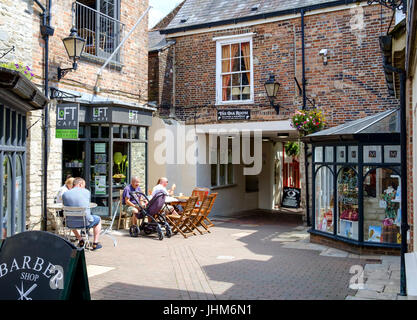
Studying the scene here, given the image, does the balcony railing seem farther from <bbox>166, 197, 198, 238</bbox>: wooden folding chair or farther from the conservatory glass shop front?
the conservatory glass shop front

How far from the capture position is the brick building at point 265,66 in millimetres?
11438

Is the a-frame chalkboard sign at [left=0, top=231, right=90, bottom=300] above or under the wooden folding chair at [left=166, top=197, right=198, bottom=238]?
above

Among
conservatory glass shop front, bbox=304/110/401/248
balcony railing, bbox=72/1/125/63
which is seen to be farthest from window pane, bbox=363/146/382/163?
balcony railing, bbox=72/1/125/63

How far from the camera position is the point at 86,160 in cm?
1083

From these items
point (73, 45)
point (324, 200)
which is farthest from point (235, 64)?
point (324, 200)

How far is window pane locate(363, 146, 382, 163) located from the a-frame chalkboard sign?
22.3ft

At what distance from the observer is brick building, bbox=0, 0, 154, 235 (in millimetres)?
9242

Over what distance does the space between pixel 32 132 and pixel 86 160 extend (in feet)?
6.05

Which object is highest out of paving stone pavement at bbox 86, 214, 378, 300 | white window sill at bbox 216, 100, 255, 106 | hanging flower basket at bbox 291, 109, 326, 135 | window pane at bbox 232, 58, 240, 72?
window pane at bbox 232, 58, 240, 72

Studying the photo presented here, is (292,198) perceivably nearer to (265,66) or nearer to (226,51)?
(265,66)

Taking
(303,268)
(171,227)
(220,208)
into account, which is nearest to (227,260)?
(303,268)

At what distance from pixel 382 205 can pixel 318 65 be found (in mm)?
4990

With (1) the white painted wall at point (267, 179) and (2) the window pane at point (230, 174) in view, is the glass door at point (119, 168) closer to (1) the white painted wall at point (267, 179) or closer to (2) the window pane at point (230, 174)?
(2) the window pane at point (230, 174)

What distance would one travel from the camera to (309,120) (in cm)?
1164
